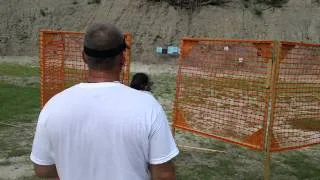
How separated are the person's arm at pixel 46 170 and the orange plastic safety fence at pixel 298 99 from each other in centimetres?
398

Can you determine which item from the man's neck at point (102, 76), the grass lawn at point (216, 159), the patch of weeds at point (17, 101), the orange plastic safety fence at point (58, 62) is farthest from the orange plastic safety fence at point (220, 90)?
the man's neck at point (102, 76)

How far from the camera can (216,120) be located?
7.08 meters

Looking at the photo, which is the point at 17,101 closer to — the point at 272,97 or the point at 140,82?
the point at 140,82

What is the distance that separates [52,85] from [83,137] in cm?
583

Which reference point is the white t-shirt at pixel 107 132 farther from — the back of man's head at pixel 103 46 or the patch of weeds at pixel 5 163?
the patch of weeds at pixel 5 163

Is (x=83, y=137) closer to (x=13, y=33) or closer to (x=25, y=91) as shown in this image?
(x=25, y=91)

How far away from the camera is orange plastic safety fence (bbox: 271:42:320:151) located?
6.31 meters

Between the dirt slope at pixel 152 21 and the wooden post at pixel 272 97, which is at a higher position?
the dirt slope at pixel 152 21

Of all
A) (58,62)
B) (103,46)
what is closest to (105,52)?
(103,46)

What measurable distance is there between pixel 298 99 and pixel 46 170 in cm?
496

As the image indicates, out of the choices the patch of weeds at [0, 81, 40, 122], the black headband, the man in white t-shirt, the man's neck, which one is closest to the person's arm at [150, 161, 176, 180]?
the man in white t-shirt

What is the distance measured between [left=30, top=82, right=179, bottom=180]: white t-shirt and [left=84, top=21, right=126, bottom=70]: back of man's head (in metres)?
0.10

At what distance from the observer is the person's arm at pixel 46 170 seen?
244 centimetres

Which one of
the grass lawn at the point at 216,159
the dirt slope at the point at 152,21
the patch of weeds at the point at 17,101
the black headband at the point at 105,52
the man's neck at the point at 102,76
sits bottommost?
the grass lawn at the point at 216,159
